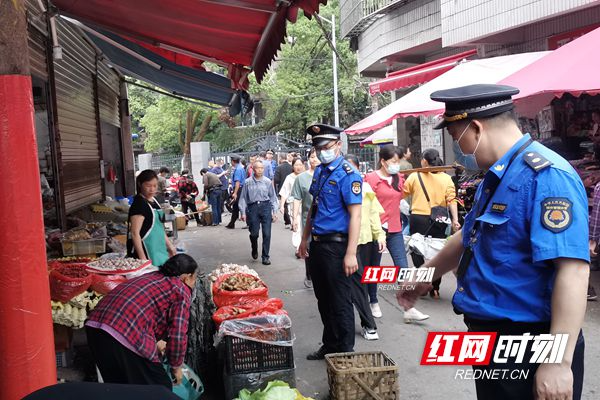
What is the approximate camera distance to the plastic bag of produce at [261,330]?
4.80 m

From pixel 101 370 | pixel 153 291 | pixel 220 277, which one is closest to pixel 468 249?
pixel 153 291

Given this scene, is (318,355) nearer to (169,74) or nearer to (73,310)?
(73,310)

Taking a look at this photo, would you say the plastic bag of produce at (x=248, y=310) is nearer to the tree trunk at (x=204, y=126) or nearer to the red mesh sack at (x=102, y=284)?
the red mesh sack at (x=102, y=284)

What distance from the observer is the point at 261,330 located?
482cm

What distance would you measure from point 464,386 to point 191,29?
16.5ft

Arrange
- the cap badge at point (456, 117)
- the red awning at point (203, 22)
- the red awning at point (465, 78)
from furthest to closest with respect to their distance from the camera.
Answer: the red awning at point (465, 78)
the red awning at point (203, 22)
the cap badge at point (456, 117)

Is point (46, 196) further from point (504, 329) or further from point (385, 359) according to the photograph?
point (504, 329)

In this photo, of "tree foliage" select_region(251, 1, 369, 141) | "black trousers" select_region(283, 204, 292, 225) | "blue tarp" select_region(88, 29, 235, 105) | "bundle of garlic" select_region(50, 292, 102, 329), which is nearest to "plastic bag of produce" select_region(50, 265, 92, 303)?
"bundle of garlic" select_region(50, 292, 102, 329)

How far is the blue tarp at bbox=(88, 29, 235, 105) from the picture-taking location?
8844 millimetres

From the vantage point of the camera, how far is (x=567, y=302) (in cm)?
218

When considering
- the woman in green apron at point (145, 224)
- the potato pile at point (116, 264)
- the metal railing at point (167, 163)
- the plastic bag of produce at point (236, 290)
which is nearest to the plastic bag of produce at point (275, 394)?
the plastic bag of produce at point (236, 290)

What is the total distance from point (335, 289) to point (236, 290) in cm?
102

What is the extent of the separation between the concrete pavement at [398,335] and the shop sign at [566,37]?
4.41 m

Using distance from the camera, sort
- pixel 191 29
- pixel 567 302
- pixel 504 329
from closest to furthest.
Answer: pixel 567 302 → pixel 504 329 → pixel 191 29
